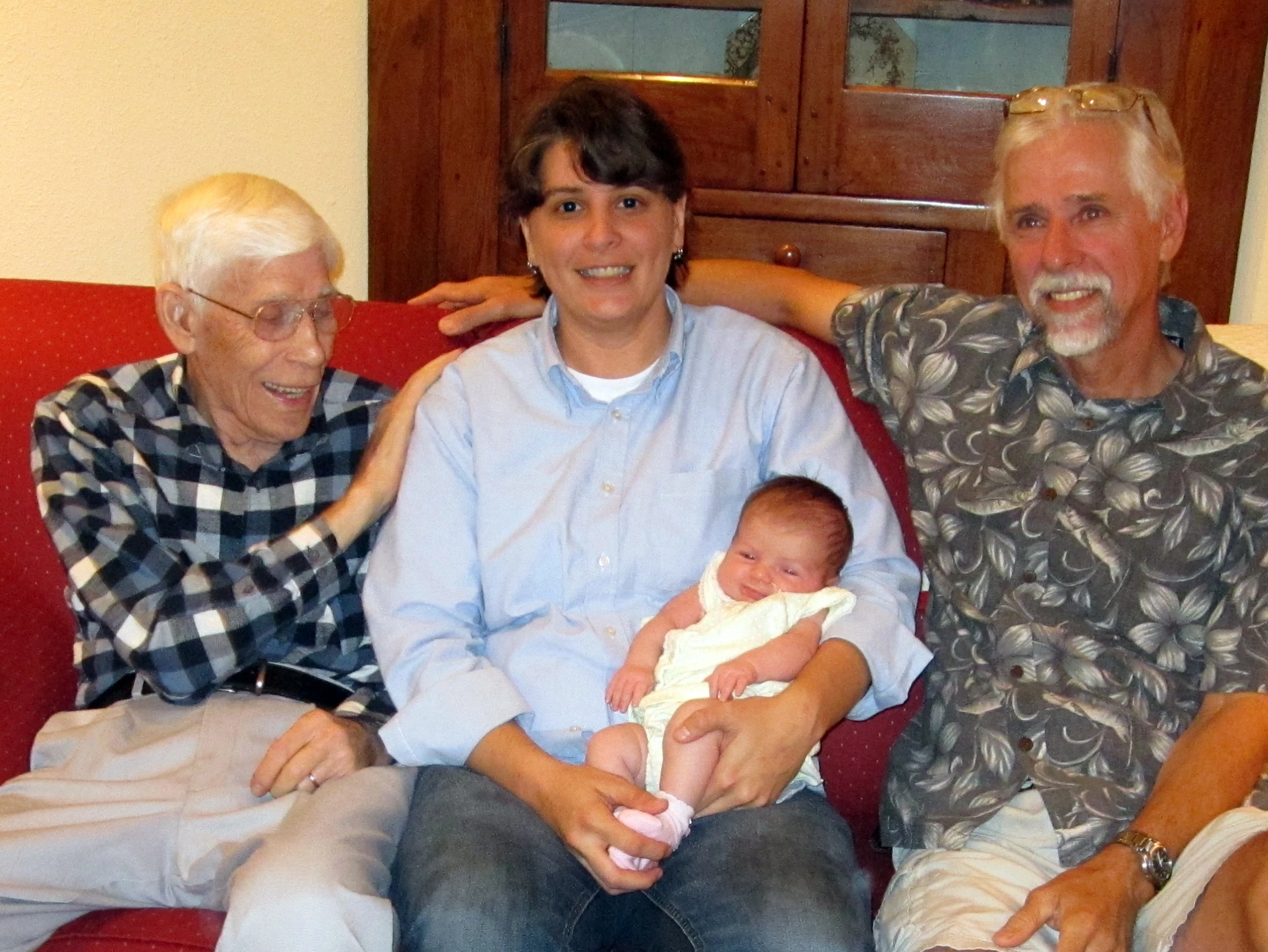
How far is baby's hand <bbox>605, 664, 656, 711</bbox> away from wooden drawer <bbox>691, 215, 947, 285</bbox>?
142cm

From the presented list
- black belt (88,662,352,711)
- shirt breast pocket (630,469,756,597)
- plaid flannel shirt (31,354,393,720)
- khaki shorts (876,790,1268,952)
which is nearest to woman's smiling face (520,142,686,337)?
shirt breast pocket (630,469,756,597)

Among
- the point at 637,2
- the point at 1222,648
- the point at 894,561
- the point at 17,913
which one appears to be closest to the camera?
the point at 17,913

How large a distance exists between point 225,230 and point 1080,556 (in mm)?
1217

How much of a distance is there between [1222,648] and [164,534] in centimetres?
138

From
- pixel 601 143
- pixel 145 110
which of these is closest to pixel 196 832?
pixel 601 143

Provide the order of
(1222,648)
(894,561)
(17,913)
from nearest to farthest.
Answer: (17,913) < (1222,648) < (894,561)

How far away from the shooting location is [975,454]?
69.5 inches

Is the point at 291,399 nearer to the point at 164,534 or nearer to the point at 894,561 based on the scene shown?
the point at 164,534

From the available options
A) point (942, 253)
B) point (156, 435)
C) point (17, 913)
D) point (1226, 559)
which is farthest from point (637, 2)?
point (17, 913)

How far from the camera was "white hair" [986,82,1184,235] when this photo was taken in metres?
1.74

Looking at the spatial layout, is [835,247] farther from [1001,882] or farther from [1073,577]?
[1001,882]

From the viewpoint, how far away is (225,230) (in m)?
1.76

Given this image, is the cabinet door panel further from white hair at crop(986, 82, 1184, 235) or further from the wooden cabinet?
white hair at crop(986, 82, 1184, 235)

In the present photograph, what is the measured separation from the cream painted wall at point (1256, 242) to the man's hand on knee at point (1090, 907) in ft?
5.50
